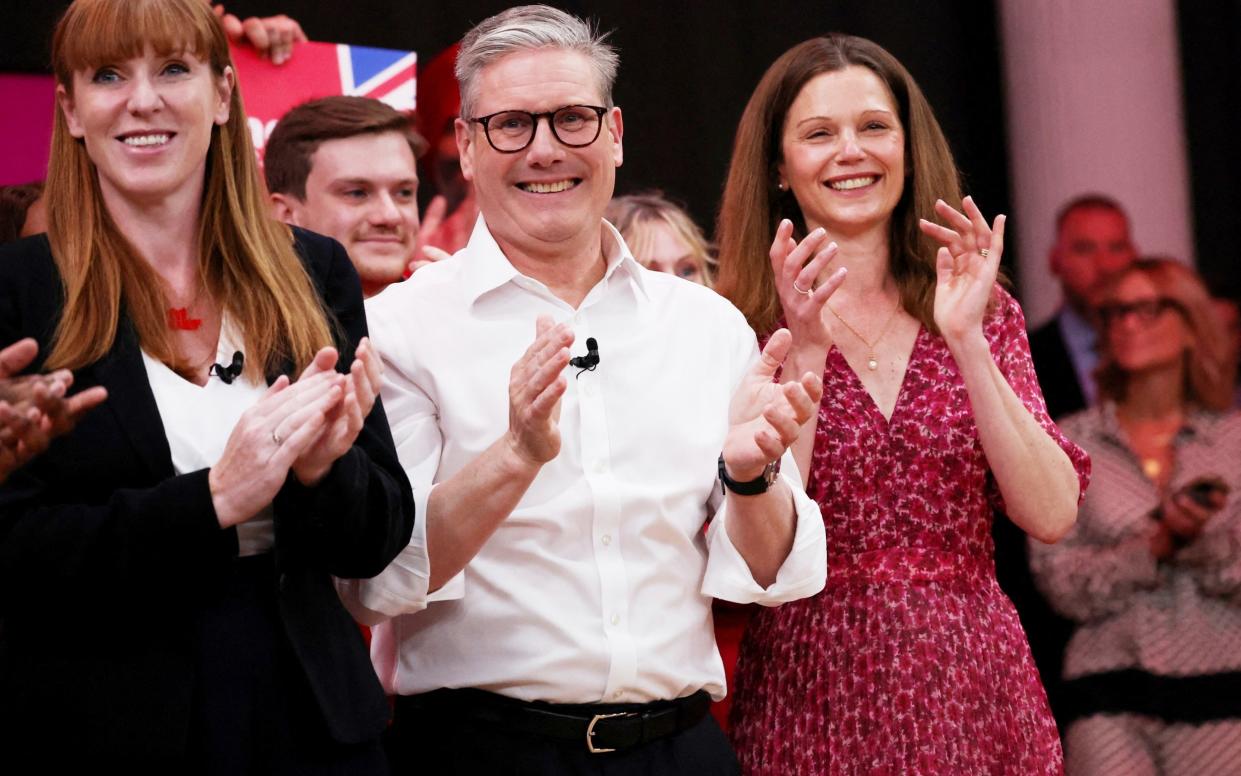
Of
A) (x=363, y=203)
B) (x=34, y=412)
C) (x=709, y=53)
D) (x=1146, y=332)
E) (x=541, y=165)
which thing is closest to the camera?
(x=34, y=412)

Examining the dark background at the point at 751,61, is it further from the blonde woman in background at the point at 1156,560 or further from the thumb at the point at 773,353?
the thumb at the point at 773,353

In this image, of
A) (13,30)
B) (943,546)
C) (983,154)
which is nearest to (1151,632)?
(943,546)

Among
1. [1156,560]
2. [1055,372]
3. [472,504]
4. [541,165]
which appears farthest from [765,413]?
[1055,372]

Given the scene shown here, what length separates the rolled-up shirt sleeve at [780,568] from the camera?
2.34m

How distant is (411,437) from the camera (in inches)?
91.4

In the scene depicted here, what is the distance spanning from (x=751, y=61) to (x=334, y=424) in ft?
10.9

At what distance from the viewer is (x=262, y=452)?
189 centimetres

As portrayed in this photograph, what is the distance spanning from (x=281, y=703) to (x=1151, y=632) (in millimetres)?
2575

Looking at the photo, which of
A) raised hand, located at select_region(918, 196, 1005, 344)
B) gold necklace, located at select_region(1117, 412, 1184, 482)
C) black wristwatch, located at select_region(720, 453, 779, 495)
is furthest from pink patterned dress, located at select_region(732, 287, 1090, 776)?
gold necklace, located at select_region(1117, 412, 1184, 482)

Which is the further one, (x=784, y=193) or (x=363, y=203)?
(x=363, y=203)

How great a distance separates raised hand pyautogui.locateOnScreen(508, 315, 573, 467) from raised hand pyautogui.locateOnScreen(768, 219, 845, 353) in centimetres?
53

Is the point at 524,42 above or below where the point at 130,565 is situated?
above

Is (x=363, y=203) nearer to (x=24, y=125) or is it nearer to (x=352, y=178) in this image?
(x=352, y=178)

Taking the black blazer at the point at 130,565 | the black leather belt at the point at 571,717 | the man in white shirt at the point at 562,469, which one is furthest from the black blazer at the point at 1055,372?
the black blazer at the point at 130,565
